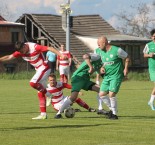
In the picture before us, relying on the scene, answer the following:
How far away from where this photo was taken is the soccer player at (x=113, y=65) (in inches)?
589

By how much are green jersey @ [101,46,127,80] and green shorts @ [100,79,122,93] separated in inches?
4.4

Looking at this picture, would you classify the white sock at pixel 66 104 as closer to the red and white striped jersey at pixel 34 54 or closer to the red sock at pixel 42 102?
the red sock at pixel 42 102

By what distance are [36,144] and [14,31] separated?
6062 centimetres

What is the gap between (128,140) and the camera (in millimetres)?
11062

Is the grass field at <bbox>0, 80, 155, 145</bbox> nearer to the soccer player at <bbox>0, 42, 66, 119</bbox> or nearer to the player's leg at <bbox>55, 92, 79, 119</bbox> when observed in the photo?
the player's leg at <bbox>55, 92, 79, 119</bbox>

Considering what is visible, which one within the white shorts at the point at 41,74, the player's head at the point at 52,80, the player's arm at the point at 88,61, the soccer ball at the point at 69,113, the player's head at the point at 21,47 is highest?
the player's head at the point at 21,47

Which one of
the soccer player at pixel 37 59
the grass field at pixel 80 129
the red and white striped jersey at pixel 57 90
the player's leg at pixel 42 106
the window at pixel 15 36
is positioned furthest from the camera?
the window at pixel 15 36

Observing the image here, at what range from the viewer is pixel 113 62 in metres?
15.0

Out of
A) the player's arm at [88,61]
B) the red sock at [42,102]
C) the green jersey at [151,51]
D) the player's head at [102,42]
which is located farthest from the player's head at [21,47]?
the green jersey at [151,51]

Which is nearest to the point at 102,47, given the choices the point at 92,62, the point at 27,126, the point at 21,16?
the point at 92,62

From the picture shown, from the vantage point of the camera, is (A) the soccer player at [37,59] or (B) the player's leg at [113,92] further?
(B) the player's leg at [113,92]

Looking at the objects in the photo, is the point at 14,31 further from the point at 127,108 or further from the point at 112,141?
the point at 112,141

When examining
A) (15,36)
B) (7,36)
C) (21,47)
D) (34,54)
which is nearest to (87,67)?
(34,54)

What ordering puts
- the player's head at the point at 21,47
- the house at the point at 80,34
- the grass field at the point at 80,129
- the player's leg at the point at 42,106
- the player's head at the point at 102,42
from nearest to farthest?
the grass field at the point at 80,129
the player's head at the point at 21,47
the player's head at the point at 102,42
the player's leg at the point at 42,106
the house at the point at 80,34
